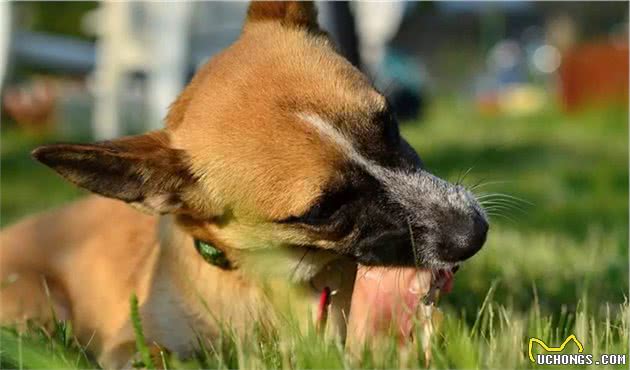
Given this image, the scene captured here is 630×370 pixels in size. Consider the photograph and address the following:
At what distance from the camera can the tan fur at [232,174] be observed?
281 centimetres

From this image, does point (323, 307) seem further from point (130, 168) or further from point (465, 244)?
point (130, 168)

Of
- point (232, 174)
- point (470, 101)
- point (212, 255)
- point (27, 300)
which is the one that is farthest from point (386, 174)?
point (470, 101)

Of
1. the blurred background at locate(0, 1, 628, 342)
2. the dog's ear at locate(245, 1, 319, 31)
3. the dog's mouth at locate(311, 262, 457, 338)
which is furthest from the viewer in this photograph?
the blurred background at locate(0, 1, 628, 342)

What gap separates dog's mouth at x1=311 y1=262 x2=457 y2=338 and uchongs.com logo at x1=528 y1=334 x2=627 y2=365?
0.38m

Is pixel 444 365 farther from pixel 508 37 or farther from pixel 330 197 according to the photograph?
pixel 508 37

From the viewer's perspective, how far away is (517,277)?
12.7 feet

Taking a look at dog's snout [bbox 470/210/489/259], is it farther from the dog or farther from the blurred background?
the blurred background

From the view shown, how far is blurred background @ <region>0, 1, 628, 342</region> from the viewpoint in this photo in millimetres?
4195

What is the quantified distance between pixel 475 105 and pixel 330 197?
1507 cm

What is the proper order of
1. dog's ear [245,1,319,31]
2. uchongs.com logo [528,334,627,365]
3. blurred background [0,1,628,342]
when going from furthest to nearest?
1. blurred background [0,1,628,342]
2. dog's ear [245,1,319,31]
3. uchongs.com logo [528,334,627,365]

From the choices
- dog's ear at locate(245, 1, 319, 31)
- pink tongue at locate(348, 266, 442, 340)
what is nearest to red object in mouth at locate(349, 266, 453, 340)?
pink tongue at locate(348, 266, 442, 340)

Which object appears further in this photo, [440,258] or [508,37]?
[508,37]

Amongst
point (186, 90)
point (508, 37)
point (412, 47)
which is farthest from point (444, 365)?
point (508, 37)

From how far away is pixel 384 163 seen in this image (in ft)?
9.45
